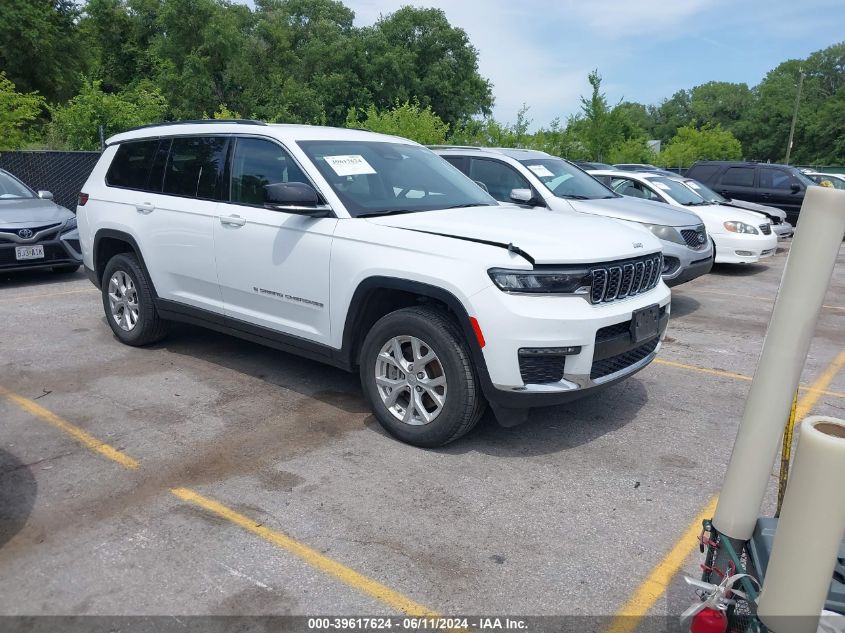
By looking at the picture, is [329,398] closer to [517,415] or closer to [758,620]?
[517,415]

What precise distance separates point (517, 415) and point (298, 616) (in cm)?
186

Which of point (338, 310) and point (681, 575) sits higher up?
point (338, 310)

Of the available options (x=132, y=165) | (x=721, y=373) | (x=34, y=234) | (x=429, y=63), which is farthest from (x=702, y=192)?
(x=429, y=63)

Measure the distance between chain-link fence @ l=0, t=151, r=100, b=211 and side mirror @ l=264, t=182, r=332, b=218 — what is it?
33.1 ft

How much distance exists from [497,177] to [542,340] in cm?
498

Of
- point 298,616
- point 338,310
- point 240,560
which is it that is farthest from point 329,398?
point 298,616

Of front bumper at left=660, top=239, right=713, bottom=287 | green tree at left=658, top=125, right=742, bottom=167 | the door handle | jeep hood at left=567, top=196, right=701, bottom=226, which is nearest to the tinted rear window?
jeep hood at left=567, top=196, right=701, bottom=226

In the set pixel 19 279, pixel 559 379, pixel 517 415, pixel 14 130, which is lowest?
pixel 19 279

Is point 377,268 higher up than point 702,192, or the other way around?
point 702,192

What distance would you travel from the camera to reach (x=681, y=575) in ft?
10.1

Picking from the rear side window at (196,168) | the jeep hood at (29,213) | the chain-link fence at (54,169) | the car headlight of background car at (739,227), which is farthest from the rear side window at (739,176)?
the rear side window at (196,168)

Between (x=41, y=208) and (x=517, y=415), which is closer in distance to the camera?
(x=517, y=415)

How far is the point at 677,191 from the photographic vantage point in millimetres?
11953

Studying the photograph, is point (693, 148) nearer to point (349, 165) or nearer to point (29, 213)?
point (29, 213)
